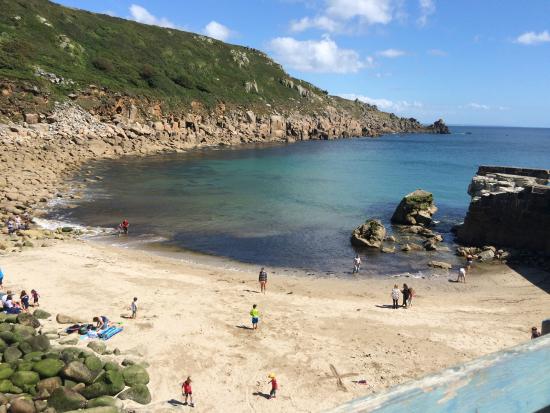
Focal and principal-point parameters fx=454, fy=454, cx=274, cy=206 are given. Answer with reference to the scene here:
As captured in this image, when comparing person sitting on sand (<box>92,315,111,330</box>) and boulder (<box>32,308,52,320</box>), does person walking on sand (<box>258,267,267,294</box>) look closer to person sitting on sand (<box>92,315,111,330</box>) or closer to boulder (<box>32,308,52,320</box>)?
person sitting on sand (<box>92,315,111,330</box>)

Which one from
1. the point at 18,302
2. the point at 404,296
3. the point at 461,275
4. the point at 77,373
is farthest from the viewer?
the point at 461,275

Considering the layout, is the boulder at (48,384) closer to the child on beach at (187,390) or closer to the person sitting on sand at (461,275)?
the child on beach at (187,390)

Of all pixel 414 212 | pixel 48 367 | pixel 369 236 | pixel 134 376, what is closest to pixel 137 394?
pixel 134 376

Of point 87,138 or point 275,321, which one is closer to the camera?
point 275,321

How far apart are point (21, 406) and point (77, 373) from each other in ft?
6.03

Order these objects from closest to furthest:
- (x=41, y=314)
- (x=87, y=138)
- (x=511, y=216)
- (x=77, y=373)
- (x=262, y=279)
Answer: (x=77, y=373), (x=41, y=314), (x=262, y=279), (x=511, y=216), (x=87, y=138)

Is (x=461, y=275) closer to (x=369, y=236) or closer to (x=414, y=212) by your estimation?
(x=369, y=236)

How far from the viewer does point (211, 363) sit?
1605 centimetres

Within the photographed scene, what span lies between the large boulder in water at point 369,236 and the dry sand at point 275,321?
5.86 metres

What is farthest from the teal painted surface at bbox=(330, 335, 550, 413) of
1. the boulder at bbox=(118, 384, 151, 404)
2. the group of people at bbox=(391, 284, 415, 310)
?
the group of people at bbox=(391, 284, 415, 310)

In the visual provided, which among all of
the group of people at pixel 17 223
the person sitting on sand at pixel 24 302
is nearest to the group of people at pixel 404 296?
the person sitting on sand at pixel 24 302

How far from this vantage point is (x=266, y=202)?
154 ft

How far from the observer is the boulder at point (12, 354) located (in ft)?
46.5

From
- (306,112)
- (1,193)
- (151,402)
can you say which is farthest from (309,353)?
(306,112)
